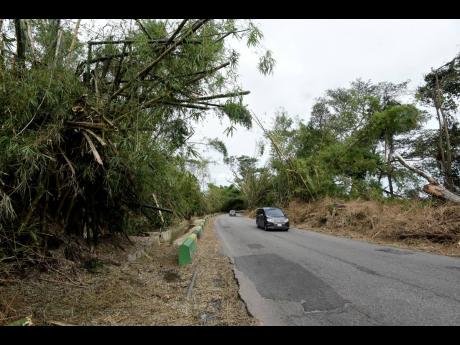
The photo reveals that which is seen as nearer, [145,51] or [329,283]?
[145,51]

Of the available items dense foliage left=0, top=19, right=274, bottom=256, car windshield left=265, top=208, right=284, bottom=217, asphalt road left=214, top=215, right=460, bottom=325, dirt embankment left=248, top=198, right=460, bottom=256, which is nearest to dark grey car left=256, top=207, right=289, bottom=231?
car windshield left=265, top=208, right=284, bottom=217

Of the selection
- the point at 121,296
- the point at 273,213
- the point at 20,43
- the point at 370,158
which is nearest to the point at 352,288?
the point at 121,296

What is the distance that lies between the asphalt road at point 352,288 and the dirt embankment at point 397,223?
139 cm

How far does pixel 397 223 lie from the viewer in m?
11.1

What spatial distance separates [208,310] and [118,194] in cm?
319

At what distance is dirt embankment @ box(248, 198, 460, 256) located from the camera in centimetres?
911

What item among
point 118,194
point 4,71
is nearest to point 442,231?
point 118,194

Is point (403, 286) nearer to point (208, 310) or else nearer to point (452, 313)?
point (452, 313)

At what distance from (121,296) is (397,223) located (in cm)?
991

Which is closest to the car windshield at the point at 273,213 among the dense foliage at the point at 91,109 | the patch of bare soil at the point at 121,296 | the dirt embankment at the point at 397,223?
the dirt embankment at the point at 397,223

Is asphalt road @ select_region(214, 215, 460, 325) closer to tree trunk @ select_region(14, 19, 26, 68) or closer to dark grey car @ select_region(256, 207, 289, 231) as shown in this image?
tree trunk @ select_region(14, 19, 26, 68)

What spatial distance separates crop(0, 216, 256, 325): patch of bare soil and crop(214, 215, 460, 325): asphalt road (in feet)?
1.51

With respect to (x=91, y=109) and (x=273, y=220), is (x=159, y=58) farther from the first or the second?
(x=273, y=220)
